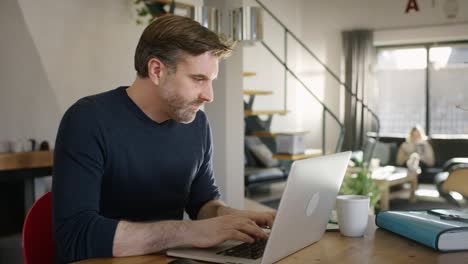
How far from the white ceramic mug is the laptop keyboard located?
0.24 meters

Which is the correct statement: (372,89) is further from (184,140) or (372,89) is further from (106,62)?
(184,140)

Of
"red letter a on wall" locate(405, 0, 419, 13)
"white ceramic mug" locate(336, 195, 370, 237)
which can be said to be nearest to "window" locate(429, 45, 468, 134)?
"red letter a on wall" locate(405, 0, 419, 13)

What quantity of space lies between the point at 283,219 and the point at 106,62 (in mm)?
4158

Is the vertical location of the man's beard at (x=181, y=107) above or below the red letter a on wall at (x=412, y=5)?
below

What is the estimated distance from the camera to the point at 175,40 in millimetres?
1549

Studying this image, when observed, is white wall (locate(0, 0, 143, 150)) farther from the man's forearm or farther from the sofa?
the sofa

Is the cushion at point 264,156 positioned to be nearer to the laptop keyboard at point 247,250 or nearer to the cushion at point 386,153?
the cushion at point 386,153

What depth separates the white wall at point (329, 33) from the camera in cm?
859

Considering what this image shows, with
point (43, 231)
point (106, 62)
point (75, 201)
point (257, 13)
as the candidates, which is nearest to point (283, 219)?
point (75, 201)

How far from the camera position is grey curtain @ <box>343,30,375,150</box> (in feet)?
30.0

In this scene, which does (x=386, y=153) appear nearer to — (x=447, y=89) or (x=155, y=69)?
(x=447, y=89)

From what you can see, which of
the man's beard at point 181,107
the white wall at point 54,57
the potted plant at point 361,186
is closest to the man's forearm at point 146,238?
the man's beard at point 181,107

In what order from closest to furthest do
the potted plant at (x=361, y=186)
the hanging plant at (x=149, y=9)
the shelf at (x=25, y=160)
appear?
the shelf at (x=25, y=160) < the hanging plant at (x=149, y=9) < the potted plant at (x=361, y=186)

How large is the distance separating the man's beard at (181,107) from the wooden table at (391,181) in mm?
5083
